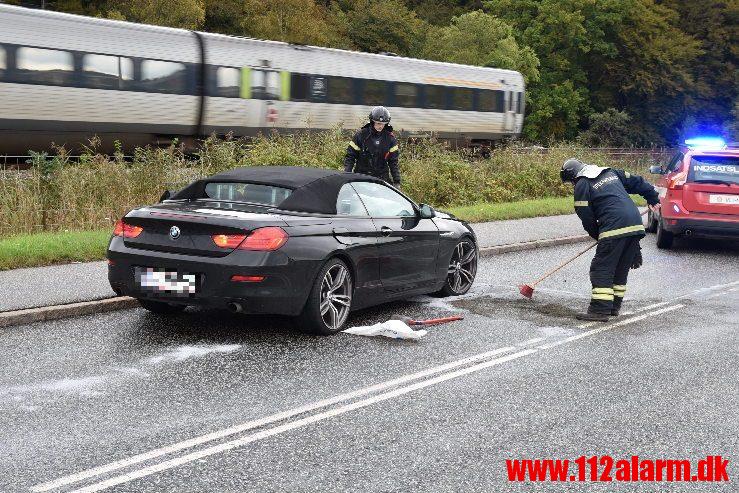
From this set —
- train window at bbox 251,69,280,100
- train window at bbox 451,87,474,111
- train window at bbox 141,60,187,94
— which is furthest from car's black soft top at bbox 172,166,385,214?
train window at bbox 451,87,474,111

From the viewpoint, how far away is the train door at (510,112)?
133ft

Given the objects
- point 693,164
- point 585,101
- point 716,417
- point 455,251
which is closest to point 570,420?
point 716,417

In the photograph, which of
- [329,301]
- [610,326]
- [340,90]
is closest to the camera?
[329,301]

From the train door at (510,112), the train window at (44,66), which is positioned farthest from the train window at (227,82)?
the train door at (510,112)

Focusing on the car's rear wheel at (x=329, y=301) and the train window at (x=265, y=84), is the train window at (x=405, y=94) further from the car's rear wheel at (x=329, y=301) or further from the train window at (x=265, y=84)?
the car's rear wheel at (x=329, y=301)

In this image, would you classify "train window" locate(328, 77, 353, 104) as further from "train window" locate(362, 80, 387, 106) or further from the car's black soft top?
the car's black soft top

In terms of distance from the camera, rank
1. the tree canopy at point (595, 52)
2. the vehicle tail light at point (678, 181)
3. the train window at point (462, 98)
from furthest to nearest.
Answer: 1. the tree canopy at point (595, 52)
2. the train window at point (462, 98)
3. the vehicle tail light at point (678, 181)

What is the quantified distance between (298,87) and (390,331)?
21903 mm

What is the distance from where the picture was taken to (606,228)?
1005 centimetres

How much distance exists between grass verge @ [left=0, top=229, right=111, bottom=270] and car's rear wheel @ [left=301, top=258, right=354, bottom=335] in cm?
Answer: 410

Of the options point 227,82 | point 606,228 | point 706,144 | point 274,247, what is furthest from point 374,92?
point 274,247

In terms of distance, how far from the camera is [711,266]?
1490cm

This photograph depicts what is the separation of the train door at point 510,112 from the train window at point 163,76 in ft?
56.7

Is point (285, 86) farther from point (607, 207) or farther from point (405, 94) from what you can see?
point (607, 207)
